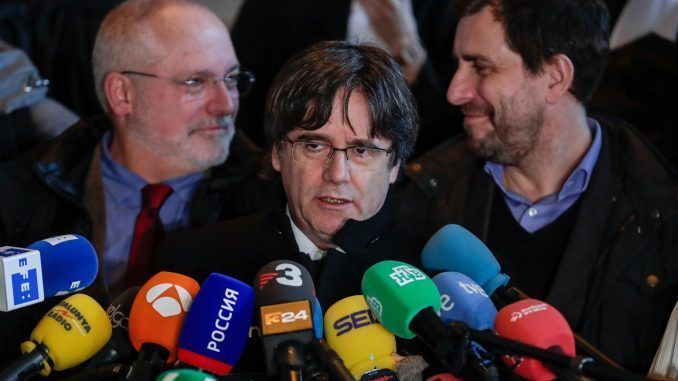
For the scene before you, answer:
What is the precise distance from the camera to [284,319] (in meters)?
1.71

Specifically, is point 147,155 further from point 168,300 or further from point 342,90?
point 168,300

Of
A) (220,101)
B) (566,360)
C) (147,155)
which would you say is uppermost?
(566,360)

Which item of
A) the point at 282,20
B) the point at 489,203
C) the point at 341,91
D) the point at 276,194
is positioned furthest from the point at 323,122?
the point at 282,20

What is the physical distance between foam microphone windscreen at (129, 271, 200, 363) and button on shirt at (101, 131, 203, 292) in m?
1.17

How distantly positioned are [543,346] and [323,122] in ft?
2.66

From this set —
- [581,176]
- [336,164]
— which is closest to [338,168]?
[336,164]

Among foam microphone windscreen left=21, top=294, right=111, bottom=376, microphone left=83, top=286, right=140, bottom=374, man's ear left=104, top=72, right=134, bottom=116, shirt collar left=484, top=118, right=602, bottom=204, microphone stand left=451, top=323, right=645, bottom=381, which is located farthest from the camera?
man's ear left=104, top=72, right=134, bottom=116

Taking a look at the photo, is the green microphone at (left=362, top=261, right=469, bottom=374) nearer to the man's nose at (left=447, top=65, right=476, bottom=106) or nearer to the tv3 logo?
the tv3 logo

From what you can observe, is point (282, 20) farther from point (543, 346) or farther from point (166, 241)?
point (543, 346)

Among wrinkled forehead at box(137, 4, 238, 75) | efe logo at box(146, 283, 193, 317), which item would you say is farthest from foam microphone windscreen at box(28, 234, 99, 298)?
wrinkled forehead at box(137, 4, 238, 75)

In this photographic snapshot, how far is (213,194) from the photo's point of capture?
129 inches

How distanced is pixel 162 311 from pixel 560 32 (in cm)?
179

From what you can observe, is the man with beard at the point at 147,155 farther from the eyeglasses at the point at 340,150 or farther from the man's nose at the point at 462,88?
the eyeglasses at the point at 340,150

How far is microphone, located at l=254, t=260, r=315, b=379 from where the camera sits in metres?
1.65
